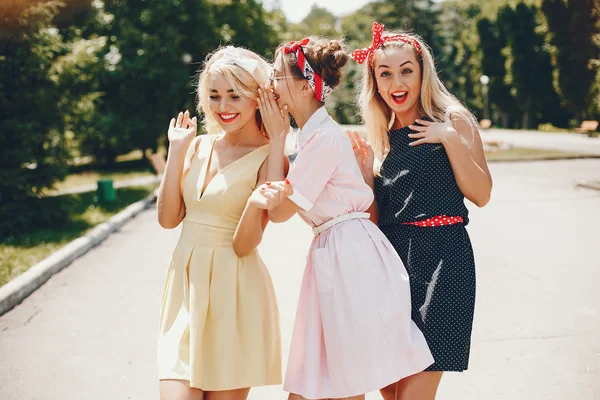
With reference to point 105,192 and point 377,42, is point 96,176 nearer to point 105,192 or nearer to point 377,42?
point 105,192

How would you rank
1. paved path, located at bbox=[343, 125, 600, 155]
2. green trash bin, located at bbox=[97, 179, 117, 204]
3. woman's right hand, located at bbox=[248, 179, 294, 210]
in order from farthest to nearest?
paved path, located at bbox=[343, 125, 600, 155]
green trash bin, located at bbox=[97, 179, 117, 204]
woman's right hand, located at bbox=[248, 179, 294, 210]

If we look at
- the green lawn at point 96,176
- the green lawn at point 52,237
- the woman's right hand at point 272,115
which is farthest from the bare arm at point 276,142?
the green lawn at point 96,176

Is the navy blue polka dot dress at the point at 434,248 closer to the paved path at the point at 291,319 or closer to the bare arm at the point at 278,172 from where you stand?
the bare arm at the point at 278,172

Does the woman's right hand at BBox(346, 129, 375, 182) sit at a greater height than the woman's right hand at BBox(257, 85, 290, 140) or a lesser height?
lesser

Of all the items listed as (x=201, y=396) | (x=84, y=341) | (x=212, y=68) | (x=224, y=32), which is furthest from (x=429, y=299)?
(x=224, y=32)

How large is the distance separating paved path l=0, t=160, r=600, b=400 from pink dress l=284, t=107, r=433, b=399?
4.84ft

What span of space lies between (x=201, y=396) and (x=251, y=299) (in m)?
0.48

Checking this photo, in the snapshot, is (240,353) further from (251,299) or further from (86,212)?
(86,212)

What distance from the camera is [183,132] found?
3156 mm

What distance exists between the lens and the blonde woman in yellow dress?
2799 millimetres

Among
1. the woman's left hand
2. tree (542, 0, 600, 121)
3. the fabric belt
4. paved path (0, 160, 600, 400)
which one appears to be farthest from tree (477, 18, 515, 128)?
the fabric belt

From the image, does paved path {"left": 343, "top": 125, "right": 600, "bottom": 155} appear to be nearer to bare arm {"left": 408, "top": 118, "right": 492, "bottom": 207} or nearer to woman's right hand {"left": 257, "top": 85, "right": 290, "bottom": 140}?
bare arm {"left": 408, "top": 118, "right": 492, "bottom": 207}

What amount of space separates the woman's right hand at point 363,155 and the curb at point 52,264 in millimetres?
4383

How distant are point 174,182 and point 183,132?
30 centimetres
